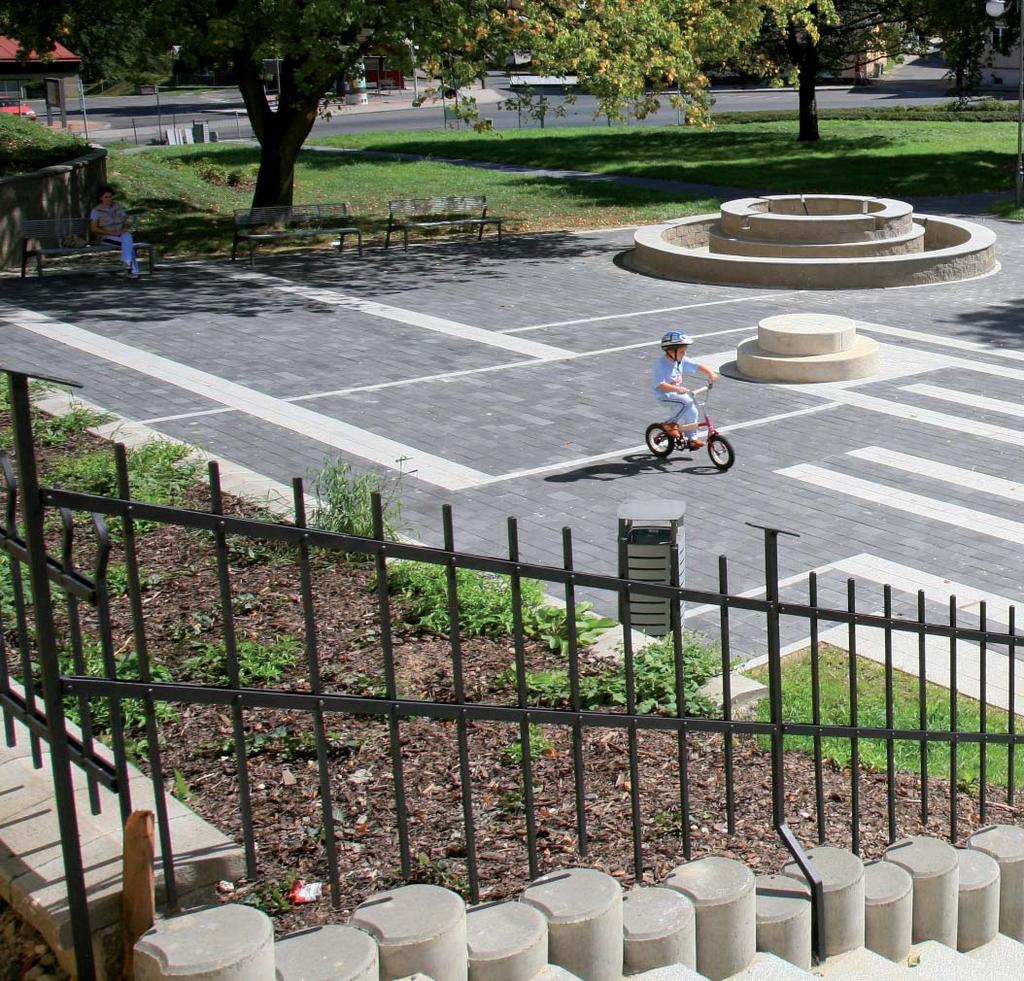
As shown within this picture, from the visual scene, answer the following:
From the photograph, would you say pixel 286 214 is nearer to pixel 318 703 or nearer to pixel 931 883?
pixel 931 883

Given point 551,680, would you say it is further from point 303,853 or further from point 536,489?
point 536,489

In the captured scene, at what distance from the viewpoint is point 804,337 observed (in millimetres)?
14891

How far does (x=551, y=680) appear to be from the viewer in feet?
20.4

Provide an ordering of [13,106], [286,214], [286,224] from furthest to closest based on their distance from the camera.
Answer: [13,106] < [286,224] < [286,214]

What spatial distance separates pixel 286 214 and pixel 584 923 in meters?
20.7

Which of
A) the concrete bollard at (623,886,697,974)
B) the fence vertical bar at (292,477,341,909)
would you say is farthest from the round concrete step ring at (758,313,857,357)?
the fence vertical bar at (292,477,341,909)

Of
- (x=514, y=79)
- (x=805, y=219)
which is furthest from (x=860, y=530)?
(x=514, y=79)

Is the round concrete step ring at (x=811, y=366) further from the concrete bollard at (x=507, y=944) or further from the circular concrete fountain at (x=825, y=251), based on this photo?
the concrete bollard at (x=507, y=944)

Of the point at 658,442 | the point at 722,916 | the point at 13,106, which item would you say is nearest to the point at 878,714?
the point at 722,916

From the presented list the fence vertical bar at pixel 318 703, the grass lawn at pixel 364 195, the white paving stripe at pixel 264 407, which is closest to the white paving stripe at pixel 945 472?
the white paving stripe at pixel 264 407

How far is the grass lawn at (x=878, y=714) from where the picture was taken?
21.5 feet

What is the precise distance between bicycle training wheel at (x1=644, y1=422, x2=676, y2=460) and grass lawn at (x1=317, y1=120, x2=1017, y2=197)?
1927cm

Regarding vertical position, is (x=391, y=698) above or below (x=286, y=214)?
below

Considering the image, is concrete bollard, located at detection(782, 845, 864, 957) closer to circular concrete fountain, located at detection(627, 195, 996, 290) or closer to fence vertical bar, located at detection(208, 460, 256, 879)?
fence vertical bar, located at detection(208, 460, 256, 879)
